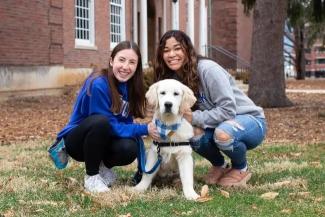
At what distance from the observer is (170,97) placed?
454 centimetres

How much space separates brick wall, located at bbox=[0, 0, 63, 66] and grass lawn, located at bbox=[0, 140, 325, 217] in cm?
923

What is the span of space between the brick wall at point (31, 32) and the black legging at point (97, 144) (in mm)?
10654

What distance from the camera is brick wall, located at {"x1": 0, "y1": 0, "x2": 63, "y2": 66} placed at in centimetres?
1534

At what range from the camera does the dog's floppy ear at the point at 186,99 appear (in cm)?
462

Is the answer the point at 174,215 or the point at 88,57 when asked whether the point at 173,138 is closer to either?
the point at 174,215

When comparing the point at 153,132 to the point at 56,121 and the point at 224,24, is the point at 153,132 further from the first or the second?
the point at 224,24

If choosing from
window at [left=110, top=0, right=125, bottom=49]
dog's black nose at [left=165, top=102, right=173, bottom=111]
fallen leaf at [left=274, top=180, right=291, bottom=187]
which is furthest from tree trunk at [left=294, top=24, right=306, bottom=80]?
dog's black nose at [left=165, top=102, right=173, bottom=111]

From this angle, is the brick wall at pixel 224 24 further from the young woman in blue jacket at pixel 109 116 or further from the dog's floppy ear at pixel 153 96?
the dog's floppy ear at pixel 153 96

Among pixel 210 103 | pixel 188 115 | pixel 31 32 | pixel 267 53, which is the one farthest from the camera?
pixel 31 32

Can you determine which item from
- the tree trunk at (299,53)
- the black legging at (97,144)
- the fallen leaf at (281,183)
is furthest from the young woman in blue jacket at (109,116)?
the tree trunk at (299,53)

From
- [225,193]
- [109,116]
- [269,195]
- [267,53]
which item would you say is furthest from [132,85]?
[267,53]

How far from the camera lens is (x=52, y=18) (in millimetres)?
17219

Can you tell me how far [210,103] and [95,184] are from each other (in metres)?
1.21

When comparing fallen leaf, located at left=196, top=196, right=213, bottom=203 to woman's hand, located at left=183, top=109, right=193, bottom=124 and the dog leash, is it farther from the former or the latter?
woman's hand, located at left=183, top=109, right=193, bottom=124
